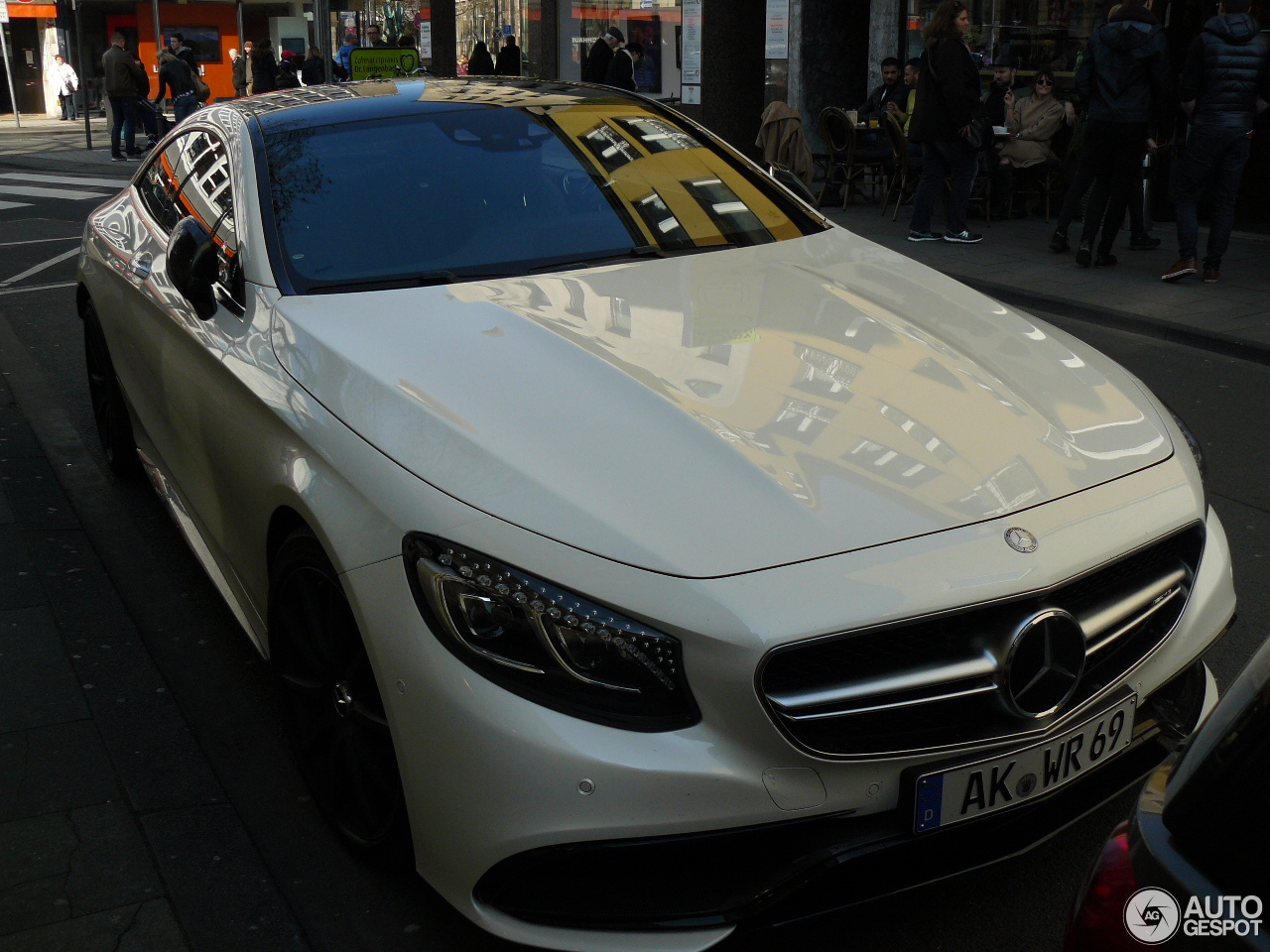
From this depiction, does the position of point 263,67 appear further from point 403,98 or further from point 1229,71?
point 403,98

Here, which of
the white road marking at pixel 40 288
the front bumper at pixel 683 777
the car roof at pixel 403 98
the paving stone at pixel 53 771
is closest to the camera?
the front bumper at pixel 683 777

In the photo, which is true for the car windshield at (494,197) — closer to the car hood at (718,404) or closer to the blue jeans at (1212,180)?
the car hood at (718,404)

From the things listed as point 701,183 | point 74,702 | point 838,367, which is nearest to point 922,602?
point 838,367

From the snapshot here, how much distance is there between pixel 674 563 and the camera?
2119 mm

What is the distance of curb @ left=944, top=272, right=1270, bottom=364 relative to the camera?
7188 mm

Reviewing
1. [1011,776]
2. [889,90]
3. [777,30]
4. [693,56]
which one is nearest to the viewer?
[1011,776]

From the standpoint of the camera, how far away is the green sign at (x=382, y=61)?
706 inches

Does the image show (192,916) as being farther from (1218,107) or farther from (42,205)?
(42,205)

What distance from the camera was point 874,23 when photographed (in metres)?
14.7

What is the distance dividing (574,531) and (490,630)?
215mm

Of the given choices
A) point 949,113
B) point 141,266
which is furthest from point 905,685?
point 949,113

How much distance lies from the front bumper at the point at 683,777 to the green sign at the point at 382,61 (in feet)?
55.7

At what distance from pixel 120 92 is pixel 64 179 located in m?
3.17

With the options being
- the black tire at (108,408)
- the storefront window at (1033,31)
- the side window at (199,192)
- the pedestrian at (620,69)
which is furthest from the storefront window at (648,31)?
the side window at (199,192)
